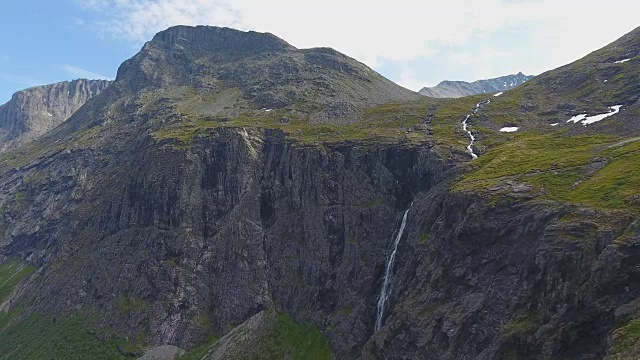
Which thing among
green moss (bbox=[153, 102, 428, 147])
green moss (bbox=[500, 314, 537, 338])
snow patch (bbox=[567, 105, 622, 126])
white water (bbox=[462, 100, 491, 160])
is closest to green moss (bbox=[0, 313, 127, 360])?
green moss (bbox=[153, 102, 428, 147])

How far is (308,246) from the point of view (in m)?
124

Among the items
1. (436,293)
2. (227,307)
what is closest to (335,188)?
(227,307)

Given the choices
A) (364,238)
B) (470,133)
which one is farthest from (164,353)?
(470,133)

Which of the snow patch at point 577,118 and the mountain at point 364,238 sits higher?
the snow patch at point 577,118

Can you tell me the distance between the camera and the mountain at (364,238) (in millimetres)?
61562

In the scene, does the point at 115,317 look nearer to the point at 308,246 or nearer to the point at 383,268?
the point at 308,246

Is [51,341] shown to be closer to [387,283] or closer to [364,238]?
[364,238]

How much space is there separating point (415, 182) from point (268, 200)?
146ft

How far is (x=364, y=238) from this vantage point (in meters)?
114

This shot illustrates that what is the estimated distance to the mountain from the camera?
61.6 m

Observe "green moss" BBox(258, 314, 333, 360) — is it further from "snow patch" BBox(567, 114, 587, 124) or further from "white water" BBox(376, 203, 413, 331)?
"snow patch" BBox(567, 114, 587, 124)

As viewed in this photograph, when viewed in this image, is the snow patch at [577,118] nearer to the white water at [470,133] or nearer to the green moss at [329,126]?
the white water at [470,133]

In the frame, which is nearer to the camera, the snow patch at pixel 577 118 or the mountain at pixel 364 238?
the mountain at pixel 364 238

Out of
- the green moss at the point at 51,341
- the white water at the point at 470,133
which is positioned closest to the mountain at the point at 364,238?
the green moss at the point at 51,341
